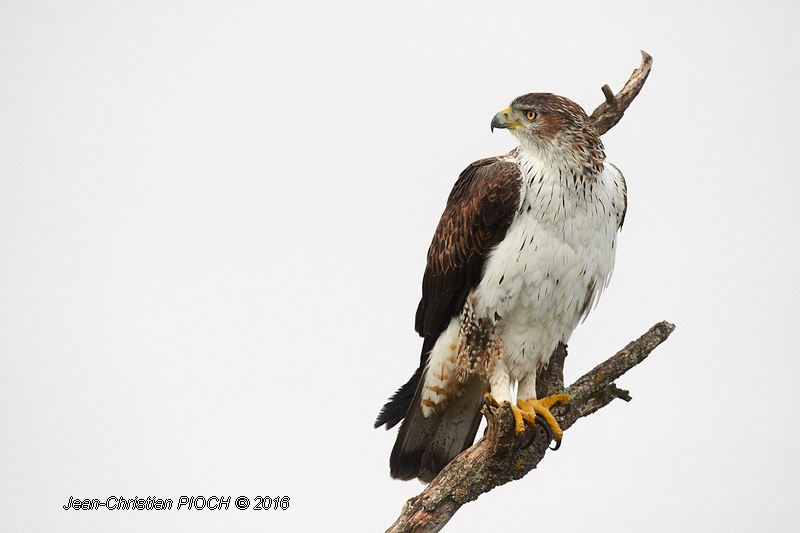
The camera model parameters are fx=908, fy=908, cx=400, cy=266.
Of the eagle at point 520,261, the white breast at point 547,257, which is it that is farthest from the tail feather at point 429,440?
the white breast at point 547,257

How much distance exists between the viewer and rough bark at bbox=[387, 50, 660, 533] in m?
5.45

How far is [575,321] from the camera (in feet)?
Result: 19.3

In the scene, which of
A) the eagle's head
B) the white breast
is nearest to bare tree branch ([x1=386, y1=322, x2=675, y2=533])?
the white breast

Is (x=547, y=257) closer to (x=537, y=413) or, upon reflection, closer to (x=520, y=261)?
(x=520, y=261)

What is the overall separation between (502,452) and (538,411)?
14.9 inches

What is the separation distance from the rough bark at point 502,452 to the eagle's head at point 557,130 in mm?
1130

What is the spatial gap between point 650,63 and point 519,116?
181 cm

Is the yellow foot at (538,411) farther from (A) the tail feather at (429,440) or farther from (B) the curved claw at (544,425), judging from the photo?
(A) the tail feather at (429,440)

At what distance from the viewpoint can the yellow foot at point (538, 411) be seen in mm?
5477

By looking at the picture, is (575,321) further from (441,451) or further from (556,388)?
(441,451)

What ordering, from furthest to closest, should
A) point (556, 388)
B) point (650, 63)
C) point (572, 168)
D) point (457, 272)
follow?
point (650, 63) → point (556, 388) → point (457, 272) → point (572, 168)

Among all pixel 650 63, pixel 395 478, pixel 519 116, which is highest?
pixel 650 63

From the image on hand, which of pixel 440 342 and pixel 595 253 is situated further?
pixel 440 342

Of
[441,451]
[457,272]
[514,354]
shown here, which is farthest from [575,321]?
[441,451]
